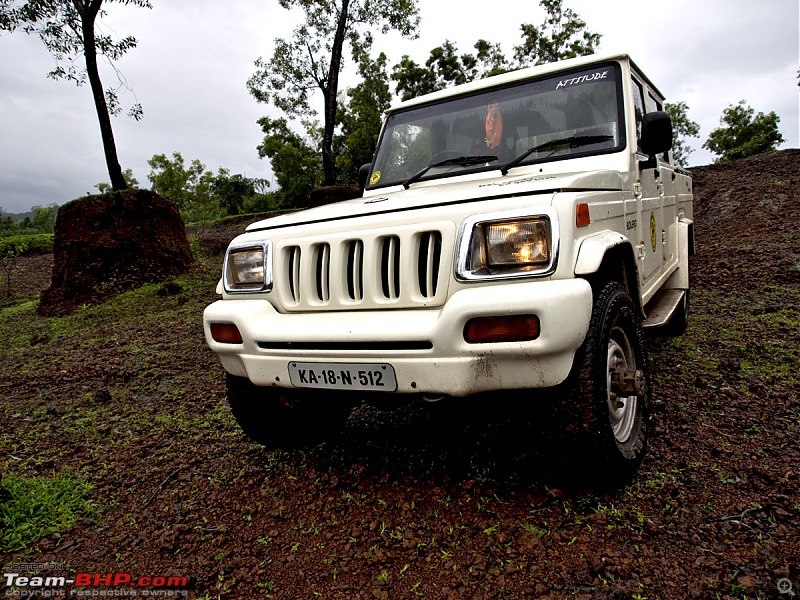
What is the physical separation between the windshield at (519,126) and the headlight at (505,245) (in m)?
0.90

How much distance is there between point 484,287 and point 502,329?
0.17m

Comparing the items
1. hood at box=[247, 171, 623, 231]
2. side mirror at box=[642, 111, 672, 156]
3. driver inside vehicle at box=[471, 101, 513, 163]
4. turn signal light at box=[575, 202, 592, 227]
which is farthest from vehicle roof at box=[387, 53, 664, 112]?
turn signal light at box=[575, 202, 592, 227]

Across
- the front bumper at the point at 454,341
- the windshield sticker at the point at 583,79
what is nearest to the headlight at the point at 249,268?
the front bumper at the point at 454,341

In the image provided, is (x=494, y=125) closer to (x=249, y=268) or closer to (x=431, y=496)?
(x=249, y=268)

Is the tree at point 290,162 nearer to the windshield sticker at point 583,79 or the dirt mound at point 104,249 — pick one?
the dirt mound at point 104,249

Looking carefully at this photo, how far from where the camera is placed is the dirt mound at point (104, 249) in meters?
7.75

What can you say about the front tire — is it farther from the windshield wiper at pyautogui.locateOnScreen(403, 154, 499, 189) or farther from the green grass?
the green grass

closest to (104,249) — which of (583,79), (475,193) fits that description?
(583,79)

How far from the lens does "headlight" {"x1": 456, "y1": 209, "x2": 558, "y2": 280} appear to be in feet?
6.09

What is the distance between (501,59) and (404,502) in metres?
28.5

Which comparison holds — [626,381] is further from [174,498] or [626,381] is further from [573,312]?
[174,498]

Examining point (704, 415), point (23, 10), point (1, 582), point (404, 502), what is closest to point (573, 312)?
point (404, 502)

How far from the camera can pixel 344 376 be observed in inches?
82.2

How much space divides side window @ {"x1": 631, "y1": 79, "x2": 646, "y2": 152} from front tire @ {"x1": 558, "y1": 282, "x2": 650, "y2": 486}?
114 cm
